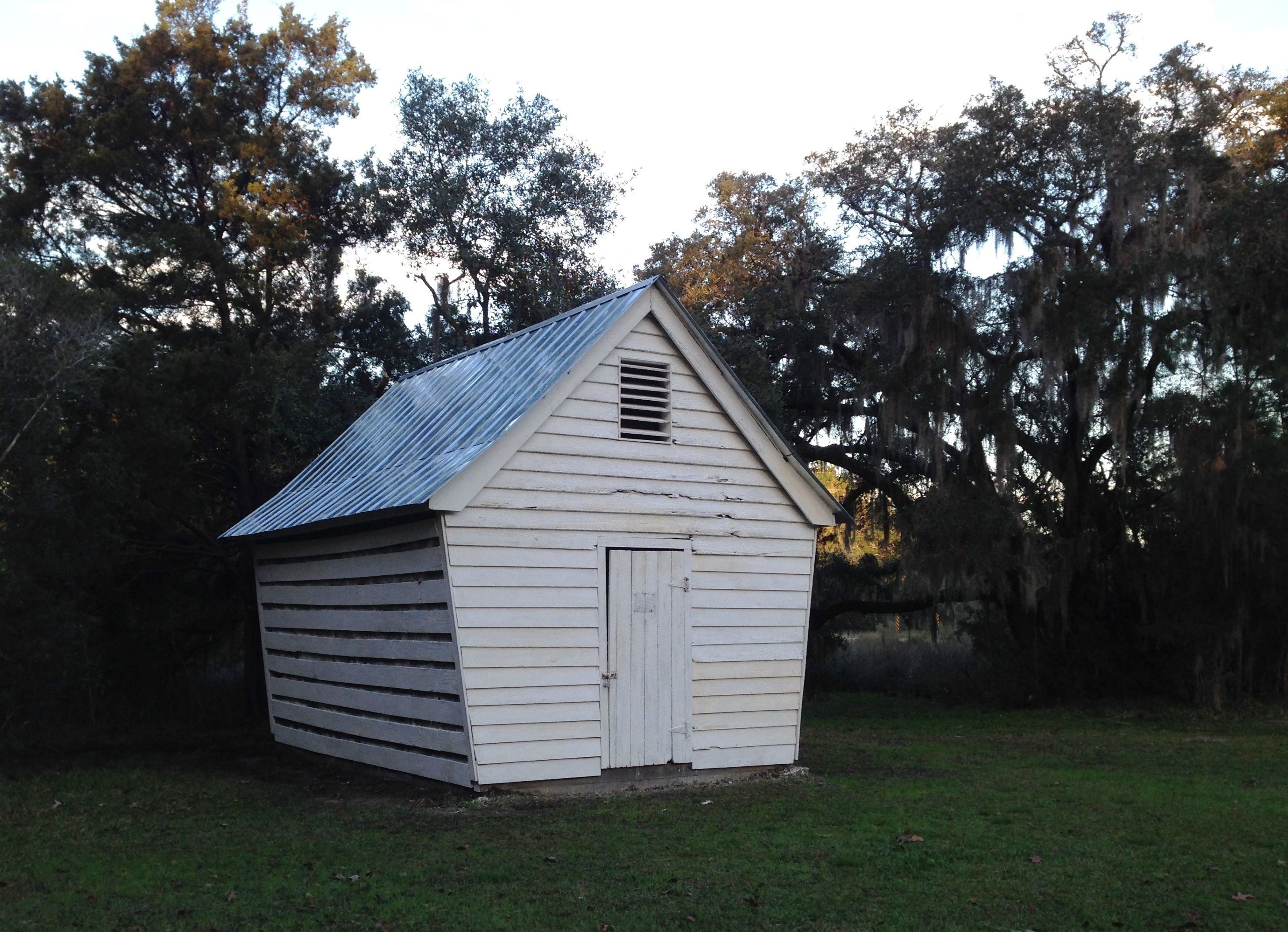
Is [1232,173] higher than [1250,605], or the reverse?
[1232,173]

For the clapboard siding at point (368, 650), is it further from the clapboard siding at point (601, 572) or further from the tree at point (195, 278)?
the tree at point (195, 278)

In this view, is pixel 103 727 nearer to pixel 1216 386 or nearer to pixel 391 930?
pixel 391 930

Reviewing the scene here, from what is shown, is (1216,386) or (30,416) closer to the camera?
(30,416)

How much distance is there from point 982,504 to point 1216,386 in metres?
3.88

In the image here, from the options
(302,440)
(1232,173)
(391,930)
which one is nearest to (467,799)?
(391,930)

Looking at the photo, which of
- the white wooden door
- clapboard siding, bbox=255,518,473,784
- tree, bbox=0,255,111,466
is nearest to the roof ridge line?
the white wooden door

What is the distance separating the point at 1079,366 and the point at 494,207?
40.6 ft

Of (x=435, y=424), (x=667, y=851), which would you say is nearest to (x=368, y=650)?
(x=435, y=424)

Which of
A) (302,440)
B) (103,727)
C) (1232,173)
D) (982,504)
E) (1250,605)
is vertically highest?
(1232,173)

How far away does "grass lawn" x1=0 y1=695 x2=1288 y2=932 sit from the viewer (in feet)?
22.3

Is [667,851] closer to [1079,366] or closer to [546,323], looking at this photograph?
[546,323]

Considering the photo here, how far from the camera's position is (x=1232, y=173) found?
1850 centimetres

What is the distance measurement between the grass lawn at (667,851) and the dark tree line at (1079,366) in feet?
17.7

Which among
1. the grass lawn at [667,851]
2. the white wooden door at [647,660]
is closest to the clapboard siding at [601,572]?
the white wooden door at [647,660]
